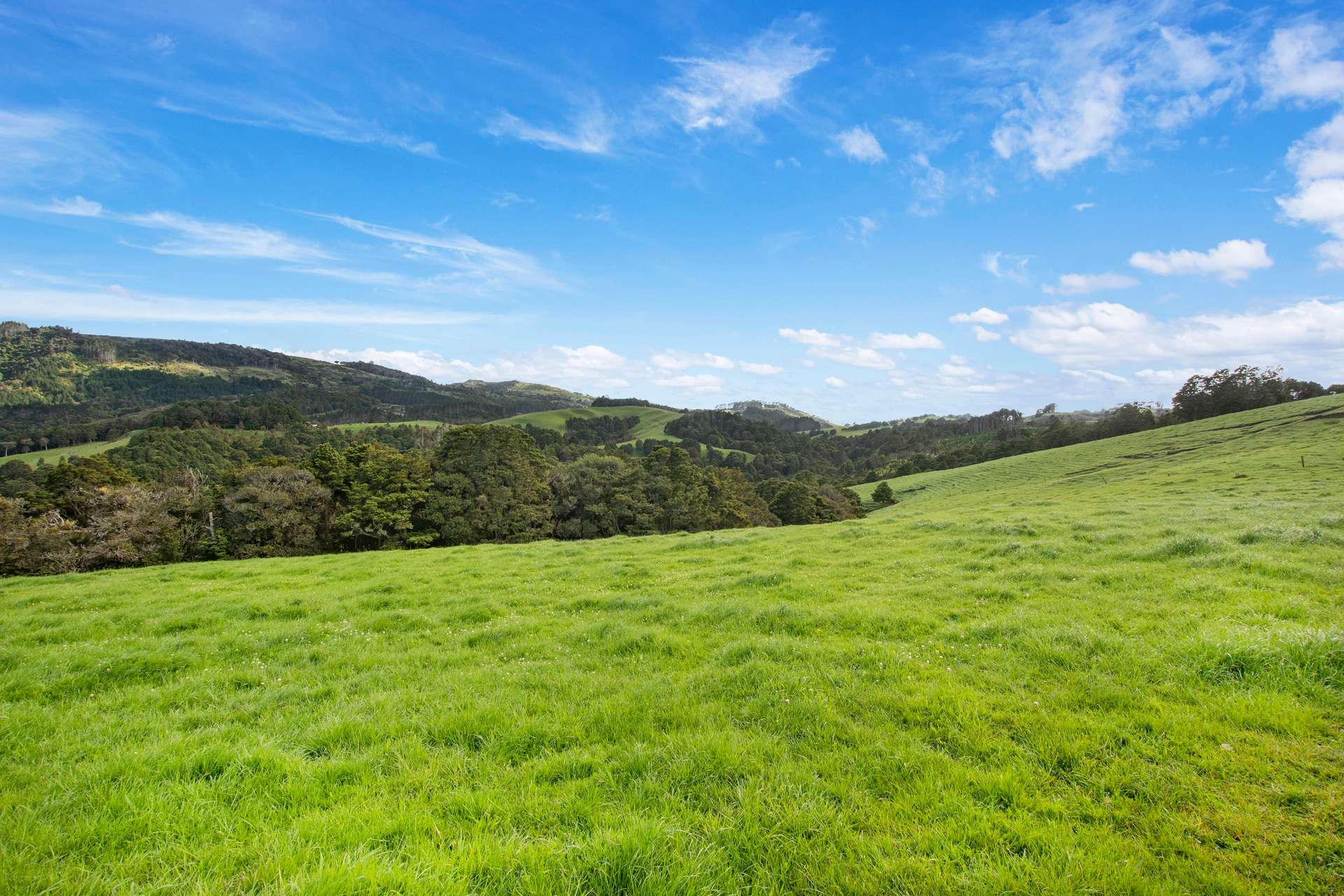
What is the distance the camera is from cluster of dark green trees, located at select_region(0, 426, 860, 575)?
37.1m

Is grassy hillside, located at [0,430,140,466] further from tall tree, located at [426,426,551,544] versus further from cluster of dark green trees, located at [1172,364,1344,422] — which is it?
cluster of dark green trees, located at [1172,364,1344,422]

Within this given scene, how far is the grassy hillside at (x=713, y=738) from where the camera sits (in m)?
3.50

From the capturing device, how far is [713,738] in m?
5.15

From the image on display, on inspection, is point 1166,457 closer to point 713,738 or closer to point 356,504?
point 713,738

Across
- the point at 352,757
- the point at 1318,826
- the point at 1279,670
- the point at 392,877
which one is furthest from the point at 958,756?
the point at 352,757

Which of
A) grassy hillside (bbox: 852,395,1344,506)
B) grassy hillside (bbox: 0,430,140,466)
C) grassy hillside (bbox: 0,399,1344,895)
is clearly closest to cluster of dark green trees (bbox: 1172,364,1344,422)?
grassy hillside (bbox: 852,395,1344,506)

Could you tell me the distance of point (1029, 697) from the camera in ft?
18.8

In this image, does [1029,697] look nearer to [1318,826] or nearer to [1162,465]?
[1318,826]

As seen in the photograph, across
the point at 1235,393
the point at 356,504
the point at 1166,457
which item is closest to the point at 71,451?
the point at 356,504

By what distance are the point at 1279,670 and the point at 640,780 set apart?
7.09m

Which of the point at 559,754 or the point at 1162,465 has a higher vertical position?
the point at 1162,465

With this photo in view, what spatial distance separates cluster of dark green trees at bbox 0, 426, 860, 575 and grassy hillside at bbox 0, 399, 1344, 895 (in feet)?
115

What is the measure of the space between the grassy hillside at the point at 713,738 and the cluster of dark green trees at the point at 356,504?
35131 mm

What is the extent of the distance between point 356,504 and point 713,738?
47.7 metres
